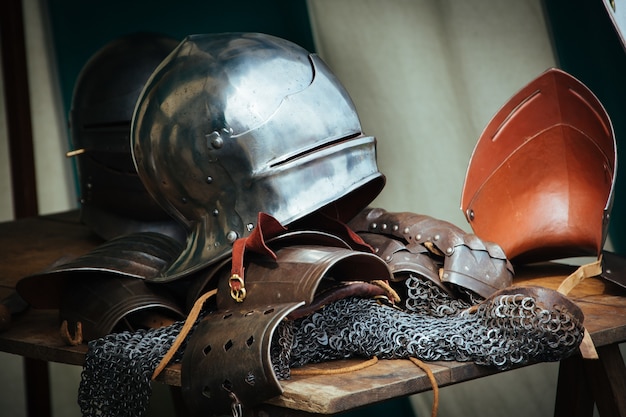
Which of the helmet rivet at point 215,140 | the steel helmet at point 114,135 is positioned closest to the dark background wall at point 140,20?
the steel helmet at point 114,135

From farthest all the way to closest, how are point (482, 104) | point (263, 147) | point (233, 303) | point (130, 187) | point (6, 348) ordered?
1. point (482, 104)
2. point (130, 187)
3. point (6, 348)
4. point (263, 147)
5. point (233, 303)

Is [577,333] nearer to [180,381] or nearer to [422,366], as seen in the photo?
[422,366]

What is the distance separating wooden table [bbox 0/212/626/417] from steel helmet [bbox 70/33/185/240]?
17cm

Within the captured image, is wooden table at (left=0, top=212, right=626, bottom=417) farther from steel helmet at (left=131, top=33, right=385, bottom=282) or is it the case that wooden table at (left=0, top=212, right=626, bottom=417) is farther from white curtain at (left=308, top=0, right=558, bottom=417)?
white curtain at (left=308, top=0, right=558, bottom=417)

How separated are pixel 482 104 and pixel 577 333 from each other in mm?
1597

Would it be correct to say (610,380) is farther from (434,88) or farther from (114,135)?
(114,135)

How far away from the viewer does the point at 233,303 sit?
1983 millimetres

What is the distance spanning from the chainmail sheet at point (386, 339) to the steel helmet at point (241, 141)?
0.23 meters

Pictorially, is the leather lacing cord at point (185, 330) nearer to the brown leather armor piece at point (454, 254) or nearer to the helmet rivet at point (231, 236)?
the helmet rivet at point (231, 236)

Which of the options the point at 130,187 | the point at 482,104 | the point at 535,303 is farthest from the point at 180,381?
the point at 482,104

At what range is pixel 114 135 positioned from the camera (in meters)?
3.06

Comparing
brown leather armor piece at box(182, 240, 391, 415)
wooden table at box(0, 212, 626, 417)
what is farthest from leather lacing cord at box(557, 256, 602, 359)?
brown leather armor piece at box(182, 240, 391, 415)

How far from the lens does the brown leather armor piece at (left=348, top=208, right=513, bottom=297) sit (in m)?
2.18

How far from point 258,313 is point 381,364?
25cm
